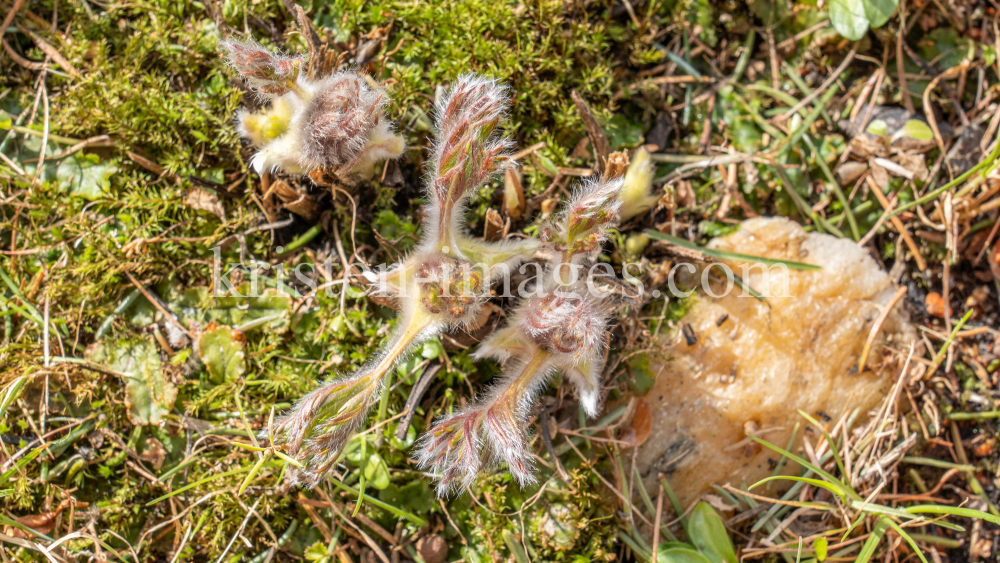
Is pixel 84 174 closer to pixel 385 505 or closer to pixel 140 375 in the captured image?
pixel 140 375

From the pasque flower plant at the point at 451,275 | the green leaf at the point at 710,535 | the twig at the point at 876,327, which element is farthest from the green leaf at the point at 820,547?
the pasque flower plant at the point at 451,275

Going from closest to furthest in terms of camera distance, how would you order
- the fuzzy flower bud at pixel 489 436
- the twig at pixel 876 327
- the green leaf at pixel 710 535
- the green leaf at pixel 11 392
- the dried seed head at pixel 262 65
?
the fuzzy flower bud at pixel 489 436 → the dried seed head at pixel 262 65 → the green leaf at pixel 11 392 → the green leaf at pixel 710 535 → the twig at pixel 876 327

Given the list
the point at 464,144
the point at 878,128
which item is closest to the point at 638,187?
the point at 464,144

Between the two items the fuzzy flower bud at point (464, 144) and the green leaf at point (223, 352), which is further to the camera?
the green leaf at point (223, 352)

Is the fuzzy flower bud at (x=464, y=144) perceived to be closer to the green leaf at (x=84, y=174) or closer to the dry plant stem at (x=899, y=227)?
the green leaf at (x=84, y=174)

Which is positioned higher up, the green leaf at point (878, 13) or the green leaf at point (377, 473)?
the green leaf at point (878, 13)

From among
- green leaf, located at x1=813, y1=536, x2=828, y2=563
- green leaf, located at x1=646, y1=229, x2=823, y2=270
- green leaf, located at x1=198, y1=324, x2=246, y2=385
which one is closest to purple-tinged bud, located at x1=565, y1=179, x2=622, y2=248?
green leaf, located at x1=646, y1=229, x2=823, y2=270

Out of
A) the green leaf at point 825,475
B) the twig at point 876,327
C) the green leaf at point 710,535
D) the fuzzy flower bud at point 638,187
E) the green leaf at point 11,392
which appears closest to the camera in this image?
the green leaf at point 11,392

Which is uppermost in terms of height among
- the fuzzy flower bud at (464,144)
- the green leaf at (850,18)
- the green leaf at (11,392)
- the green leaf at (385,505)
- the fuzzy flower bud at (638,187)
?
the green leaf at (850,18)
